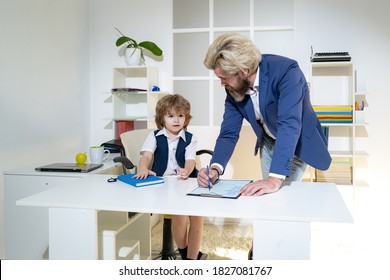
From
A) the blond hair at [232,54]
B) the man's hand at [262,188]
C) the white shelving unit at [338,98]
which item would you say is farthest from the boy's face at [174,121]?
the white shelving unit at [338,98]

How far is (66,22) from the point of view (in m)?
3.63

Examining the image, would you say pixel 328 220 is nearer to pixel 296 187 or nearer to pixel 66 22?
pixel 296 187

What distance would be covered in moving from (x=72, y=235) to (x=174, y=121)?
1136 millimetres

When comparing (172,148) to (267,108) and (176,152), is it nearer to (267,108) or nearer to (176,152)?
(176,152)

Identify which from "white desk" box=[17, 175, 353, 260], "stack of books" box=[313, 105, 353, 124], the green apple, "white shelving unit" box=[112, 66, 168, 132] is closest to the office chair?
the green apple

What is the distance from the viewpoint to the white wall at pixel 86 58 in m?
2.91

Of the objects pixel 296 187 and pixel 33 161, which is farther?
pixel 33 161

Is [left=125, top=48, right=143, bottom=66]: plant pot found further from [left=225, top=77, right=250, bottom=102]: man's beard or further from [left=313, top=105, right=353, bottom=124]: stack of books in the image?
[left=225, top=77, right=250, bottom=102]: man's beard

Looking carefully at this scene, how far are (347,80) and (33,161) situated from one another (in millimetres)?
2875

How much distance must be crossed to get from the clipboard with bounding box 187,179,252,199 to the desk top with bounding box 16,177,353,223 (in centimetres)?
4

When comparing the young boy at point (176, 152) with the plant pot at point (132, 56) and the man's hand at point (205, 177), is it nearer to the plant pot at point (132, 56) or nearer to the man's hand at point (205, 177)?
the man's hand at point (205, 177)

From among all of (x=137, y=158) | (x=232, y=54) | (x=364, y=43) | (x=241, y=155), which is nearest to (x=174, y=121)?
(x=137, y=158)

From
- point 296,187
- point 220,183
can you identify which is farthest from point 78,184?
point 296,187

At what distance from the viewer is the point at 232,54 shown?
164 centimetres
